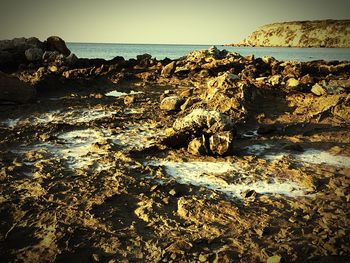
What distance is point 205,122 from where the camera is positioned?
5988 millimetres

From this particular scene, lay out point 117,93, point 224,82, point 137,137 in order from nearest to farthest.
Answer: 1. point 137,137
2. point 224,82
3. point 117,93

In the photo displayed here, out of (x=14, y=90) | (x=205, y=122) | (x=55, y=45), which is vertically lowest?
(x=205, y=122)

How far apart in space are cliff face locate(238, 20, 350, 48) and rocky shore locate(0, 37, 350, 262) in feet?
342

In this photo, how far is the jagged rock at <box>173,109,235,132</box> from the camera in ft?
19.4

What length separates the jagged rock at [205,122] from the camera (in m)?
5.91

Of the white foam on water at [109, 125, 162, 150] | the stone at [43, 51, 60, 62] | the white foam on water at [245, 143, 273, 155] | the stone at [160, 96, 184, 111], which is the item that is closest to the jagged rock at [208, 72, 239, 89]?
the stone at [160, 96, 184, 111]

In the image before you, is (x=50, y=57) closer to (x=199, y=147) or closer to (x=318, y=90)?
(x=318, y=90)

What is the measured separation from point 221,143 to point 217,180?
1025mm

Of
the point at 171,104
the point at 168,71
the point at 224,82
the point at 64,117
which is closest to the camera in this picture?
the point at 64,117

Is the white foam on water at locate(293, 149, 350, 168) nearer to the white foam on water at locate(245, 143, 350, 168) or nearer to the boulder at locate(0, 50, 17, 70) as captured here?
the white foam on water at locate(245, 143, 350, 168)

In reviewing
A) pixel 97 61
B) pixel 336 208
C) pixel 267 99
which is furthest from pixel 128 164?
pixel 97 61

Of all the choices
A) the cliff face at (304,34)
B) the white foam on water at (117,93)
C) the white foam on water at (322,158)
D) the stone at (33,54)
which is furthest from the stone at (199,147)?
the cliff face at (304,34)

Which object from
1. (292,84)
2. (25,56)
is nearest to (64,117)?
(292,84)

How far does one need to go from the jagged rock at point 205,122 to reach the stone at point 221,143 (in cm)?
36
